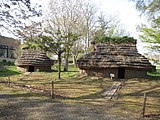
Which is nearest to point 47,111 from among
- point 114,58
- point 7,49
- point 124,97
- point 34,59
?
point 124,97

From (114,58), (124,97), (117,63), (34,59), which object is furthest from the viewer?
(34,59)

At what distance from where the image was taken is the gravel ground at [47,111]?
983 cm

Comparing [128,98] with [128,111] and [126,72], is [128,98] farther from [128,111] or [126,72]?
[126,72]

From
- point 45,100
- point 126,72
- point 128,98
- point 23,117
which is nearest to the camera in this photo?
point 23,117

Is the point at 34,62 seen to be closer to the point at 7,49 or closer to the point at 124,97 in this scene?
the point at 124,97

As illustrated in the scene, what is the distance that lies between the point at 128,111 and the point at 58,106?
3.31 metres

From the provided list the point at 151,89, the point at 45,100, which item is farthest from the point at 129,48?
the point at 45,100

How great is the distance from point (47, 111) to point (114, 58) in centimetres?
1516

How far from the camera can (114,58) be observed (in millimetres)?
Result: 24953

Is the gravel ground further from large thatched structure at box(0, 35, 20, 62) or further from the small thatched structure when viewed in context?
large thatched structure at box(0, 35, 20, 62)

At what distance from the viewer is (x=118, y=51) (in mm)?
25828

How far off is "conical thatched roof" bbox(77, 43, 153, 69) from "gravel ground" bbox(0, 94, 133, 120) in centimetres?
1217

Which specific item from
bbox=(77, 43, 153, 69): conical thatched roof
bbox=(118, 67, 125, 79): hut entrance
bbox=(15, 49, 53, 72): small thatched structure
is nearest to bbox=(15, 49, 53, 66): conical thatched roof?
bbox=(15, 49, 53, 72): small thatched structure

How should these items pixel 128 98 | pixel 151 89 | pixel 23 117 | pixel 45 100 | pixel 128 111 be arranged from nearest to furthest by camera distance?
pixel 23 117
pixel 128 111
pixel 45 100
pixel 128 98
pixel 151 89
